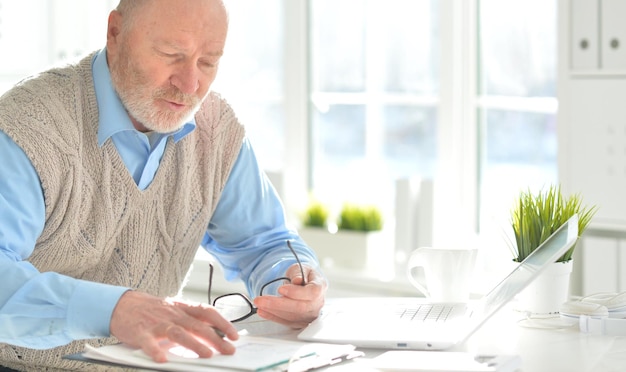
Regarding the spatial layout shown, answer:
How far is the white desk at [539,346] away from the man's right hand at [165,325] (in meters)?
0.19

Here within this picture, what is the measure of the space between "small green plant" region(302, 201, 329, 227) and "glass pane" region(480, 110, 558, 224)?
26.6 inches

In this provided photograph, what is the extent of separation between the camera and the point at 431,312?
1862 mm

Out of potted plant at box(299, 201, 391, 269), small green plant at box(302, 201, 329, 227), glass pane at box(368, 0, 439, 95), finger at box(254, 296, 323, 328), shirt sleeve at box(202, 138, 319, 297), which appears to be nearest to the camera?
finger at box(254, 296, 323, 328)

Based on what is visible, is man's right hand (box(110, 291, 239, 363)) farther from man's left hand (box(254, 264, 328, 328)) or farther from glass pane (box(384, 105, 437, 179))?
glass pane (box(384, 105, 437, 179))

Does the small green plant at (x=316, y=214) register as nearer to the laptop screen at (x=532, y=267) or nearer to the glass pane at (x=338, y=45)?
the glass pane at (x=338, y=45)

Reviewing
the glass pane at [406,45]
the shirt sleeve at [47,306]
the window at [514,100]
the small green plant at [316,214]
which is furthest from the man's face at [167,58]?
the small green plant at [316,214]

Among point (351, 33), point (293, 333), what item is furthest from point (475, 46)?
point (293, 333)

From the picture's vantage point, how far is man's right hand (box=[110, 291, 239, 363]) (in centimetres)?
151

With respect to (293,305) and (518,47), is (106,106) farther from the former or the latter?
(518,47)

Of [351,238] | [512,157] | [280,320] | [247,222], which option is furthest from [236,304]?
[351,238]

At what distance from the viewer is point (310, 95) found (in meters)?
4.23

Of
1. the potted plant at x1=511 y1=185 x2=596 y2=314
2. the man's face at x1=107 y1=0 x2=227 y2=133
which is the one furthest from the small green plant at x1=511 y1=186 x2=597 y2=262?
the man's face at x1=107 y1=0 x2=227 y2=133

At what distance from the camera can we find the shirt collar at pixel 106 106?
2.05 metres

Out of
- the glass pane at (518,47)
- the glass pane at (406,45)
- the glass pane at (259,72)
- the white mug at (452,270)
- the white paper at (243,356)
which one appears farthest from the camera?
the glass pane at (259,72)
